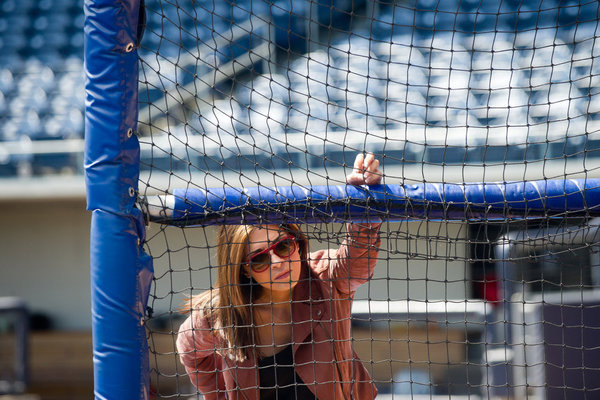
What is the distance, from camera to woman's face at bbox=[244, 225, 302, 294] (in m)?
1.95

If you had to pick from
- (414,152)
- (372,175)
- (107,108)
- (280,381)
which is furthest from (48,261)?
(372,175)

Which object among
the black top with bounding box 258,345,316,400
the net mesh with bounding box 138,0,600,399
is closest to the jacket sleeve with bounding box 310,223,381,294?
the black top with bounding box 258,345,316,400

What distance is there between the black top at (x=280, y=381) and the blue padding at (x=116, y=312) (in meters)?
0.38

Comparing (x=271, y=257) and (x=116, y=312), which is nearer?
(x=116, y=312)

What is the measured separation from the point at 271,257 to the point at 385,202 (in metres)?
0.37

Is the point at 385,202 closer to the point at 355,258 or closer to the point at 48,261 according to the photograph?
the point at 355,258

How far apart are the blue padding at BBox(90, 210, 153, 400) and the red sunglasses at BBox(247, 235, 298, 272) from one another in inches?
13.8

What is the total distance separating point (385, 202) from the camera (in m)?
1.94

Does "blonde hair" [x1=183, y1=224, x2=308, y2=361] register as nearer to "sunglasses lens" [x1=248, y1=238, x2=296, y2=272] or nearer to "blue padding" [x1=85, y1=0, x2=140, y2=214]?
"sunglasses lens" [x1=248, y1=238, x2=296, y2=272]

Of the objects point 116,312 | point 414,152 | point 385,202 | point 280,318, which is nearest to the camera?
point 116,312

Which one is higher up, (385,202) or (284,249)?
(385,202)

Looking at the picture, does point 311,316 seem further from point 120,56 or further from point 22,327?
point 22,327

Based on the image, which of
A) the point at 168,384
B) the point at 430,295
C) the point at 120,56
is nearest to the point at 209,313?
the point at 120,56

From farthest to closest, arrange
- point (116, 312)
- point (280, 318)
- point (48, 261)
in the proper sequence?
1. point (48, 261)
2. point (280, 318)
3. point (116, 312)
